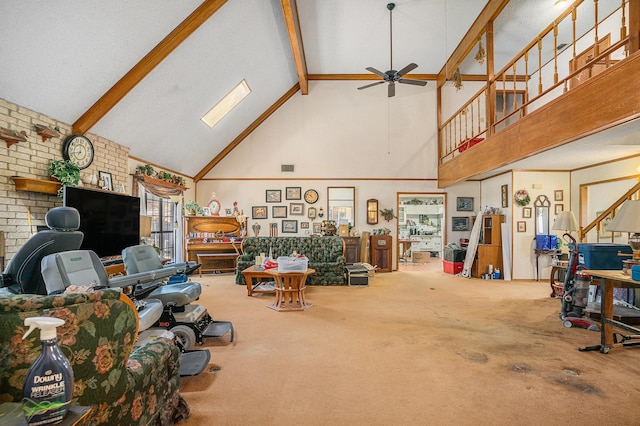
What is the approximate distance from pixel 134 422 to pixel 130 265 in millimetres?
2455

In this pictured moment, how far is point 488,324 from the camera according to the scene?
3896 mm

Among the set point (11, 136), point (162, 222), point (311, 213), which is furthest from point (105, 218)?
point (311, 213)

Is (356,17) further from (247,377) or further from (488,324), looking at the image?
(247,377)

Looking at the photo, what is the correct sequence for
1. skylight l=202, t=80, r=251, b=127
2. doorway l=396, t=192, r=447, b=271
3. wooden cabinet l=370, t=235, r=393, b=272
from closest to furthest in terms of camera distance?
1. skylight l=202, t=80, r=251, b=127
2. wooden cabinet l=370, t=235, r=393, b=272
3. doorway l=396, t=192, r=447, b=271

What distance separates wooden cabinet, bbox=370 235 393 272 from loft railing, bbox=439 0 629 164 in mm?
2704

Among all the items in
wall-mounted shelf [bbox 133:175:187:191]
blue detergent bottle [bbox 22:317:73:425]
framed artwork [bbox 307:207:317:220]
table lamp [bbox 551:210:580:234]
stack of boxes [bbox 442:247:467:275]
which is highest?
wall-mounted shelf [bbox 133:175:187:191]

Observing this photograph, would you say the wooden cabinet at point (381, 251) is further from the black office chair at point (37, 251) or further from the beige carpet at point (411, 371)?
the black office chair at point (37, 251)

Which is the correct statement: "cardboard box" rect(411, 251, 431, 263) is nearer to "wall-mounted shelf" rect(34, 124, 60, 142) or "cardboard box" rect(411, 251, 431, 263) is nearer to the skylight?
the skylight

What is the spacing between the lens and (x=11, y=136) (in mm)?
3176

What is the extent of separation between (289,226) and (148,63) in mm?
5304

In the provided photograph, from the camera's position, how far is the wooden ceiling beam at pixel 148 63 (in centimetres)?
408

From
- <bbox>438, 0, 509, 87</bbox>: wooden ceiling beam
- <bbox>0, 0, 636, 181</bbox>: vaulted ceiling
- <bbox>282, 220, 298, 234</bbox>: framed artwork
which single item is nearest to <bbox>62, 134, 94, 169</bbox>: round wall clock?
<bbox>0, 0, 636, 181</bbox>: vaulted ceiling

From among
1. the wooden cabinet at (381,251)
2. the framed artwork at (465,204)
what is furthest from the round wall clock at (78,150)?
the framed artwork at (465,204)

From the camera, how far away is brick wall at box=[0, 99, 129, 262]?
3.24 m
